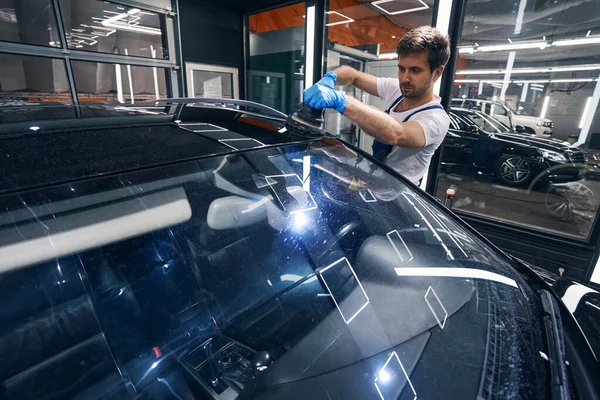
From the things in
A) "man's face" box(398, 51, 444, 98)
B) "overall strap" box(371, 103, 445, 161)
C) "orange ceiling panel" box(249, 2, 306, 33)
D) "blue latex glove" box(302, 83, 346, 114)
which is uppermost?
"orange ceiling panel" box(249, 2, 306, 33)

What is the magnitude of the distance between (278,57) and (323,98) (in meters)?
3.38

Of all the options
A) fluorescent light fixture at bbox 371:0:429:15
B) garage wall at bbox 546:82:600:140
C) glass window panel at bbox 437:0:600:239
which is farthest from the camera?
fluorescent light fixture at bbox 371:0:429:15

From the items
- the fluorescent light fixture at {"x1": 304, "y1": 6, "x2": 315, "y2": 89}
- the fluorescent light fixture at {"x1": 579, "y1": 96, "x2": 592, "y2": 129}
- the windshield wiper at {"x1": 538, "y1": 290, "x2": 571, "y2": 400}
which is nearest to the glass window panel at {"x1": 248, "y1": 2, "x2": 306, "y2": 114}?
the fluorescent light fixture at {"x1": 304, "y1": 6, "x2": 315, "y2": 89}

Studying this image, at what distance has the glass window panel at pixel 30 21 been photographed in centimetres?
279

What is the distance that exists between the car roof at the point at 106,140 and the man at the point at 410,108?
0.46m

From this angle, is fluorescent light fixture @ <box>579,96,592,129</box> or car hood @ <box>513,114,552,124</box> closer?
fluorescent light fixture @ <box>579,96,592,129</box>

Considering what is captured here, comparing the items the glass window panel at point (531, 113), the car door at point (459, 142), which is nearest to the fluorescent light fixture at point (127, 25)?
the glass window panel at point (531, 113)

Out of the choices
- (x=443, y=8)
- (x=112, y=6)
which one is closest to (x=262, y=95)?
(x=112, y=6)

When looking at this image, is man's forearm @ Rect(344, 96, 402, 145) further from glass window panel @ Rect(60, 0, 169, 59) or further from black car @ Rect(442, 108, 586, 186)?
glass window panel @ Rect(60, 0, 169, 59)

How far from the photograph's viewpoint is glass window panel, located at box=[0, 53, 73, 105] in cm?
290

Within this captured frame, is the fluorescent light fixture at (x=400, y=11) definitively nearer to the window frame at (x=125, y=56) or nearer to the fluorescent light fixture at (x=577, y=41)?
the fluorescent light fixture at (x=577, y=41)

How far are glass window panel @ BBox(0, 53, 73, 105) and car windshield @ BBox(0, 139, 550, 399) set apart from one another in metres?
3.01

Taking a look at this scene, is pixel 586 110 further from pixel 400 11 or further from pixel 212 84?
pixel 212 84

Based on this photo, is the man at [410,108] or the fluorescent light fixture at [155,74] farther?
the fluorescent light fixture at [155,74]
